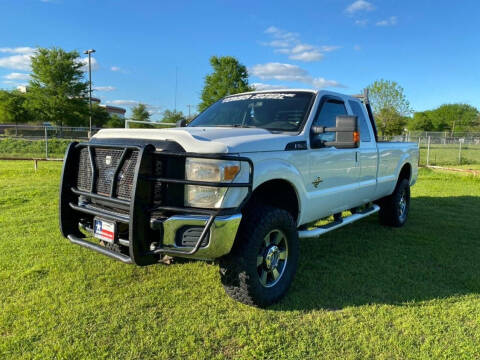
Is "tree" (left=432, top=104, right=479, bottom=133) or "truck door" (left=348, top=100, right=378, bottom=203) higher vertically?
"tree" (left=432, top=104, right=479, bottom=133)

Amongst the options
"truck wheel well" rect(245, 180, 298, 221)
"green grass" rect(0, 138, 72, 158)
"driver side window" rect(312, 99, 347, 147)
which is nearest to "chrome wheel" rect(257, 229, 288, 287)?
"truck wheel well" rect(245, 180, 298, 221)

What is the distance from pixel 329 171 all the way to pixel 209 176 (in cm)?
173

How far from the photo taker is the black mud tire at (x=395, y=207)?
6070mm

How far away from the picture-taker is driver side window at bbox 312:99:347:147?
393 centimetres

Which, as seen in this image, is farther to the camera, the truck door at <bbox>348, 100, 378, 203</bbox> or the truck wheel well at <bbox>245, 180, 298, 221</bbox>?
the truck door at <bbox>348, 100, 378, 203</bbox>

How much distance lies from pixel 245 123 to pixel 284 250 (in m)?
1.48

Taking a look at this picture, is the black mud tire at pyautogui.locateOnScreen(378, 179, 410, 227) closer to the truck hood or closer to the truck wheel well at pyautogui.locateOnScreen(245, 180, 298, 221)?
the truck wheel well at pyautogui.locateOnScreen(245, 180, 298, 221)

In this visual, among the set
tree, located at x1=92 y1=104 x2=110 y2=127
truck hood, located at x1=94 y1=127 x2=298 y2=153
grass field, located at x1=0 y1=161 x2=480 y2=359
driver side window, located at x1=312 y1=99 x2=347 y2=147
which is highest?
tree, located at x1=92 y1=104 x2=110 y2=127

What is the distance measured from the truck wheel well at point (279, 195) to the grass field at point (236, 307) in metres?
0.79

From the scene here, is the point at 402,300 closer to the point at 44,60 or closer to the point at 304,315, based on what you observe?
the point at 304,315

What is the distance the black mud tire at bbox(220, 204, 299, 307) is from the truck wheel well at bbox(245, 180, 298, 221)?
0.27 m

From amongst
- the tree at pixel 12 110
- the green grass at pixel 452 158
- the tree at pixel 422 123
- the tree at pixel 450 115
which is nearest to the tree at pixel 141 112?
the tree at pixel 12 110

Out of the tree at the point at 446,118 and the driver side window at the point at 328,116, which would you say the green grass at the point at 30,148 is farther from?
the tree at the point at 446,118

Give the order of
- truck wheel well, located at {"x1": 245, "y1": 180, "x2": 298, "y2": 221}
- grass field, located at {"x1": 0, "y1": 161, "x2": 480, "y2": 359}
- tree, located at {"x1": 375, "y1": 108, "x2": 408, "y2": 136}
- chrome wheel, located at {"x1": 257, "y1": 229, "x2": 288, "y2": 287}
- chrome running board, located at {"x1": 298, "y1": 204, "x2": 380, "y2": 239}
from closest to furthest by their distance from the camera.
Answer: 1. grass field, located at {"x1": 0, "y1": 161, "x2": 480, "y2": 359}
2. chrome wheel, located at {"x1": 257, "y1": 229, "x2": 288, "y2": 287}
3. truck wheel well, located at {"x1": 245, "y1": 180, "x2": 298, "y2": 221}
4. chrome running board, located at {"x1": 298, "y1": 204, "x2": 380, "y2": 239}
5. tree, located at {"x1": 375, "y1": 108, "x2": 408, "y2": 136}
